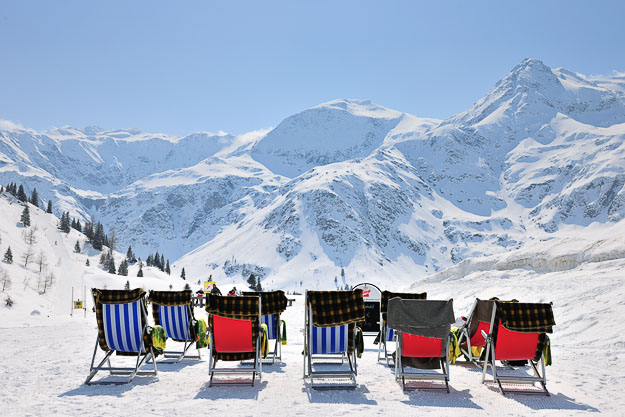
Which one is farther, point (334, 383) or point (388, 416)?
point (334, 383)

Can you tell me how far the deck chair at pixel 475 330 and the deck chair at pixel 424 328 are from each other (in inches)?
34.7

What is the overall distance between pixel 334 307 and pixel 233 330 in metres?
1.73

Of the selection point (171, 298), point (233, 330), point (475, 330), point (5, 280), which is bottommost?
point (5, 280)

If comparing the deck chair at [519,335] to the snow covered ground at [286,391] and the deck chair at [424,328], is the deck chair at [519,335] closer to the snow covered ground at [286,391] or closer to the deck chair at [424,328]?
the snow covered ground at [286,391]

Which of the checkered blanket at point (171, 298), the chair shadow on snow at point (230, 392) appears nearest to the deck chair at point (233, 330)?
the chair shadow on snow at point (230, 392)

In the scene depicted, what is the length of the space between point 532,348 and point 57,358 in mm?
9259

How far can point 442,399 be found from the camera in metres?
7.35

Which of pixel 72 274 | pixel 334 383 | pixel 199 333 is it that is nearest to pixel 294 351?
pixel 199 333

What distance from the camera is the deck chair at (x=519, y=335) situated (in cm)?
770

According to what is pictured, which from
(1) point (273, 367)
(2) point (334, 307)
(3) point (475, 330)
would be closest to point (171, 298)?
(1) point (273, 367)

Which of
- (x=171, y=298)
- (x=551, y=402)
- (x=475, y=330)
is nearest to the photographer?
(x=551, y=402)

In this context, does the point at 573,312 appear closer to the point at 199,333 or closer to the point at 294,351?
the point at 294,351

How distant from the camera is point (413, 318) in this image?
25.6 ft

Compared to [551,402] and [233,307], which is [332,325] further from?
[551,402]
